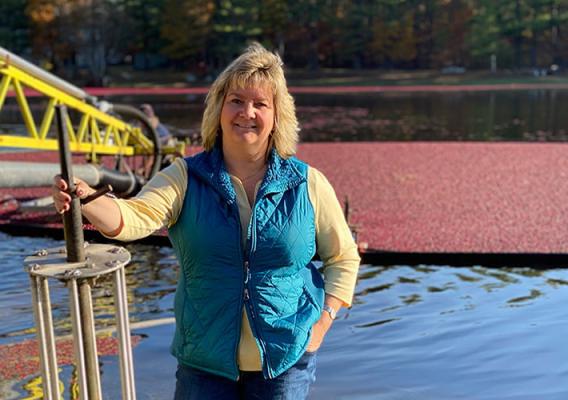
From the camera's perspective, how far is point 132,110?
11234 mm

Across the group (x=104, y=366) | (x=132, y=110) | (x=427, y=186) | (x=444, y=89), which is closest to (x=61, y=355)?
(x=104, y=366)

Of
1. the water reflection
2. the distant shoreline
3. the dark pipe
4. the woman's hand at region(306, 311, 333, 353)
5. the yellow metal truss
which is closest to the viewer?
the woman's hand at region(306, 311, 333, 353)

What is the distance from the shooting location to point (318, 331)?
8.80ft

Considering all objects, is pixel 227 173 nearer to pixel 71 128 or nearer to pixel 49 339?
pixel 49 339

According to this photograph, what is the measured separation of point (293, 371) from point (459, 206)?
9.32 m

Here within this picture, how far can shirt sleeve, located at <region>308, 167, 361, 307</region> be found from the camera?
2.66m

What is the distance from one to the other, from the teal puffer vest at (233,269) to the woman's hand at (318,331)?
5 centimetres

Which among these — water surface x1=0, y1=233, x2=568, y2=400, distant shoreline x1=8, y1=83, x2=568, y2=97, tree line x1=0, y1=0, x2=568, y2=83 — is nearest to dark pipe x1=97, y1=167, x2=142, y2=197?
water surface x1=0, y1=233, x2=568, y2=400

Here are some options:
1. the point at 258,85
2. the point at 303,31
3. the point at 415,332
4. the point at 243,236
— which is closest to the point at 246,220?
the point at 243,236

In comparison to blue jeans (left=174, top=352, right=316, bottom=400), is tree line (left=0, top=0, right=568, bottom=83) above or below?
above

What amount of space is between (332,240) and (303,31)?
67.8 m

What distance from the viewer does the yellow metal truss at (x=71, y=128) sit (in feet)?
25.2

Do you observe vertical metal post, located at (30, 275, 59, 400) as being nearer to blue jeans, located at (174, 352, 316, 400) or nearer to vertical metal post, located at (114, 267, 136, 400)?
vertical metal post, located at (114, 267, 136, 400)

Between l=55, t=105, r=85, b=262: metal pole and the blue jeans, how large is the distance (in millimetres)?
518
